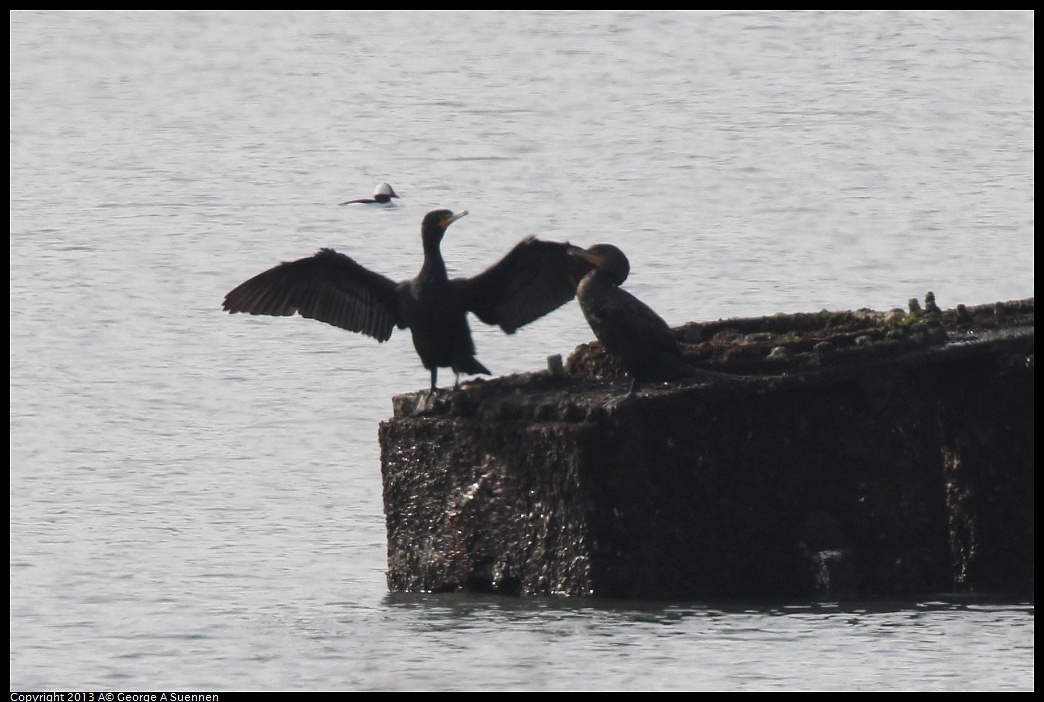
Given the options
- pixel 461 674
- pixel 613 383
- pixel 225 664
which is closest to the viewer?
pixel 461 674

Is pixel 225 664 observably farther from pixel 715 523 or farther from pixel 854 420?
pixel 854 420

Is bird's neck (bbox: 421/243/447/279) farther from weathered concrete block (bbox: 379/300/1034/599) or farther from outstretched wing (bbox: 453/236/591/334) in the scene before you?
weathered concrete block (bbox: 379/300/1034/599)

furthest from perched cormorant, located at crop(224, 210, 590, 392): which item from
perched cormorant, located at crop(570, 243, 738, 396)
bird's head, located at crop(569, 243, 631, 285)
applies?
perched cormorant, located at crop(570, 243, 738, 396)

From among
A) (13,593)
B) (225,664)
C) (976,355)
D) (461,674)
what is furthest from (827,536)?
(13,593)

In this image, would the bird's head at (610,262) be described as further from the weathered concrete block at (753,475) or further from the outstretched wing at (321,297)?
the outstretched wing at (321,297)

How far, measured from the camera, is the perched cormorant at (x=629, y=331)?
8.40 m

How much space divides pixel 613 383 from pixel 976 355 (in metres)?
1.51

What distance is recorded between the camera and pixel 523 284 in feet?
32.5

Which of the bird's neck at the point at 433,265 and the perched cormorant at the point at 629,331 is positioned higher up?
the bird's neck at the point at 433,265

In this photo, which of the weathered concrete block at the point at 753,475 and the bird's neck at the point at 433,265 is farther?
the bird's neck at the point at 433,265

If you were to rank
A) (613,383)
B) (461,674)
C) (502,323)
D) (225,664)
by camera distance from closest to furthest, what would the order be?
(461,674)
(225,664)
(613,383)
(502,323)

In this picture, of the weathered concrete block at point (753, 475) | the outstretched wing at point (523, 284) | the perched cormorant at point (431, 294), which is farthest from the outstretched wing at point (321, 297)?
the weathered concrete block at point (753, 475)

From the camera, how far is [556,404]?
27.4ft

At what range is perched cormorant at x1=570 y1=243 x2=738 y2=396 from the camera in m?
8.40
